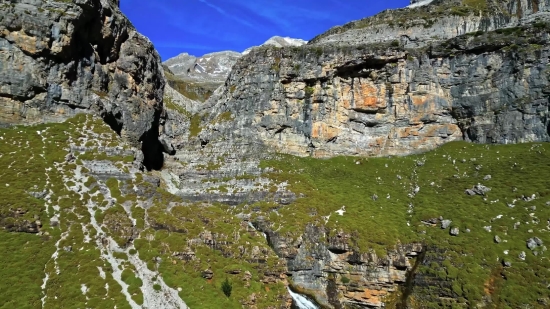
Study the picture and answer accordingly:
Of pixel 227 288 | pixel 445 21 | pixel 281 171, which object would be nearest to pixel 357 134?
pixel 281 171

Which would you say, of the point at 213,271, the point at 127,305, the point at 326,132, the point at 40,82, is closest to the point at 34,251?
the point at 127,305

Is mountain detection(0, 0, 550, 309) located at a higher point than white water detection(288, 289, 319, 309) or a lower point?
higher

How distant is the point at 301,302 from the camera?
48.1 metres

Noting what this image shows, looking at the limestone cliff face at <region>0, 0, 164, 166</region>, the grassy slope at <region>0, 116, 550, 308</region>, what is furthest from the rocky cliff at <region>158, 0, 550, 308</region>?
the limestone cliff face at <region>0, 0, 164, 166</region>

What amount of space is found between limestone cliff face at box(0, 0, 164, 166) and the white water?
141 feet

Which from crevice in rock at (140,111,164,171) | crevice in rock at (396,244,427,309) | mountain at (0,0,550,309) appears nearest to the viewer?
mountain at (0,0,550,309)

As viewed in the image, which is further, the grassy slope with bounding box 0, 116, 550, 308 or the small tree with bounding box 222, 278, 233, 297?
the small tree with bounding box 222, 278, 233, 297

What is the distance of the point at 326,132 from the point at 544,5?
67.8 meters

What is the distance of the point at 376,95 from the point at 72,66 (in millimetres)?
59824

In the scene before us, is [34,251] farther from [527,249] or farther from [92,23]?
[527,249]

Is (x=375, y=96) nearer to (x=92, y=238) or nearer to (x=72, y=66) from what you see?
(x=72, y=66)

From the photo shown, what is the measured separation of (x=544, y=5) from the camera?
94375mm

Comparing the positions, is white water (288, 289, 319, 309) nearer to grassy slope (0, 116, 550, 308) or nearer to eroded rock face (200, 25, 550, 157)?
grassy slope (0, 116, 550, 308)

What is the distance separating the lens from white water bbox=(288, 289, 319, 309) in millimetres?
47416
